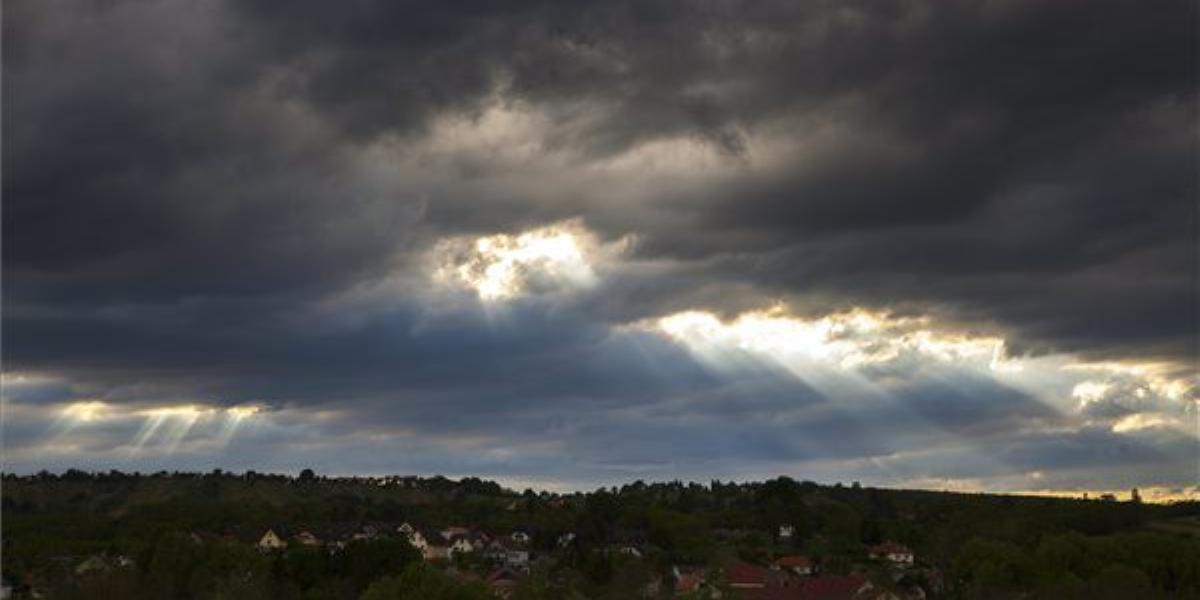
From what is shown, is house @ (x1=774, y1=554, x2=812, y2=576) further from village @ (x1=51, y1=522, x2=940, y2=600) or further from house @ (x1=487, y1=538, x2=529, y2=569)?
house @ (x1=487, y1=538, x2=529, y2=569)

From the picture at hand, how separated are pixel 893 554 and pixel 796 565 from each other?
1744cm

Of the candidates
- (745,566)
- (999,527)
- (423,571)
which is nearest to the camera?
(423,571)

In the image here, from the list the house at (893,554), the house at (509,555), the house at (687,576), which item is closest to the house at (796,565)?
the house at (893,554)

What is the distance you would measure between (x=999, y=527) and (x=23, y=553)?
120m

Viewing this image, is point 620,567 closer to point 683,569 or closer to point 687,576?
point 687,576

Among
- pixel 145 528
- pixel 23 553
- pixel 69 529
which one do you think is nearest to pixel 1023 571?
pixel 23 553

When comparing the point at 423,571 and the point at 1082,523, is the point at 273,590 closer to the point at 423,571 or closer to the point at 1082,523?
the point at 423,571

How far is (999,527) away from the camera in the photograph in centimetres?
17738

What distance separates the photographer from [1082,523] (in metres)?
189

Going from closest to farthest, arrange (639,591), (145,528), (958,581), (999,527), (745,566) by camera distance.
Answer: (639,591) < (958,581) < (745,566) < (999,527) < (145,528)

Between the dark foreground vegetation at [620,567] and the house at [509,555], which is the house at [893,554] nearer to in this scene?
the dark foreground vegetation at [620,567]

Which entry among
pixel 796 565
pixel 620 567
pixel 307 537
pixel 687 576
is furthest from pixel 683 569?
pixel 307 537

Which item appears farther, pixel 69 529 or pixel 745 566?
pixel 69 529

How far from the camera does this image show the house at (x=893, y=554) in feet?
570
